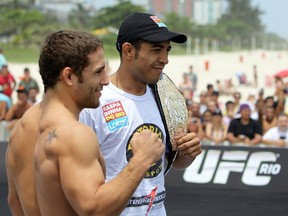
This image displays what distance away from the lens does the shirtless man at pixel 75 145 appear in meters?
2.57

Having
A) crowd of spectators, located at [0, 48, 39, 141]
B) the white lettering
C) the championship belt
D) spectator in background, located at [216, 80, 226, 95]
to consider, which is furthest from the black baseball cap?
spectator in background, located at [216, 80, 226, 95]

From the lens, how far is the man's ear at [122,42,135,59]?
372 cm

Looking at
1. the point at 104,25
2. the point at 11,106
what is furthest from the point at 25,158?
the point at 104,25

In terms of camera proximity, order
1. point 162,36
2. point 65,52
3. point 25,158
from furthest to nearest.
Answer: point 162,36
point 25,158
point 65,52

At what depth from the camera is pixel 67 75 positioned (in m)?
2.73

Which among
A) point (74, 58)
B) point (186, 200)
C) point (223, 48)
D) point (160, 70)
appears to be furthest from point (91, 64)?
point (223, 48)

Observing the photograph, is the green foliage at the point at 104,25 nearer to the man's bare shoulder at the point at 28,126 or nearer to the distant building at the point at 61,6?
the distant building at the point at 61,6

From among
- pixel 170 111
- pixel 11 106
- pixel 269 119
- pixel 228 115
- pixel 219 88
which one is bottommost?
pixel 219 88

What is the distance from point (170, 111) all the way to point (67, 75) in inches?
43.7

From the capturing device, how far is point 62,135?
103 inches

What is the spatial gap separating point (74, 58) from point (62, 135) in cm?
29

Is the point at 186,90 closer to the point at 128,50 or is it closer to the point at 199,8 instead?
the point at 128,50

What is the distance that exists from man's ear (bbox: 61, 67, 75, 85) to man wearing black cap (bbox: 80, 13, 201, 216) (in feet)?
3.04

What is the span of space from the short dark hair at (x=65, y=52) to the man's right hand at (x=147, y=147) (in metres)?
0.32
